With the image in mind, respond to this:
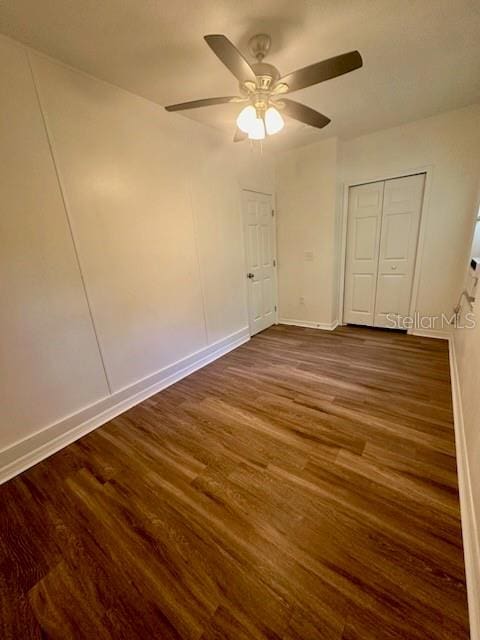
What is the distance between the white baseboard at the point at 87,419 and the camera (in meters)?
1.67

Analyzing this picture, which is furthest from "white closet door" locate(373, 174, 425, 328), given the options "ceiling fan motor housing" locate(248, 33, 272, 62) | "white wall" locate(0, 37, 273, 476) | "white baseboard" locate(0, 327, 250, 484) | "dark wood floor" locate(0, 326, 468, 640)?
"white baseboard" locate(0, 327, 250, 484)

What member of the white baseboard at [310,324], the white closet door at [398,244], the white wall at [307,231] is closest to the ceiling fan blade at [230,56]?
the white wall at [307,231]

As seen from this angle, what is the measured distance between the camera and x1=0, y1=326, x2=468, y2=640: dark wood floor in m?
0.95

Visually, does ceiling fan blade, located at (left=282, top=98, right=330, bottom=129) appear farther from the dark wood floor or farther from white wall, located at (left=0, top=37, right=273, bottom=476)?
the dark wood floor

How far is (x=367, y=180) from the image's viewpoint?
337 cm

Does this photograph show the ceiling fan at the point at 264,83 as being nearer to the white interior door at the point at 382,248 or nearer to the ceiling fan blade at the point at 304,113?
the ceiling fan blade at the point at 304,113

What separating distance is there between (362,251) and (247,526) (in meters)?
Result: 3.56

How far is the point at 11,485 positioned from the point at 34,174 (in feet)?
6.46

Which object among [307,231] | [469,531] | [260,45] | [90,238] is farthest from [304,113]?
[469,531]

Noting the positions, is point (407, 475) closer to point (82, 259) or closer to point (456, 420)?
point (456, 420)

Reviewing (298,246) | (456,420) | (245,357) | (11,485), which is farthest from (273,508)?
(298,246)

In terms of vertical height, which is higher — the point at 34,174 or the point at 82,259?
the point at 34,174

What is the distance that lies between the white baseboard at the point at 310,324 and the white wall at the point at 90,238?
72.3 inches

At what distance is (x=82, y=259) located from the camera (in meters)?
1.89
